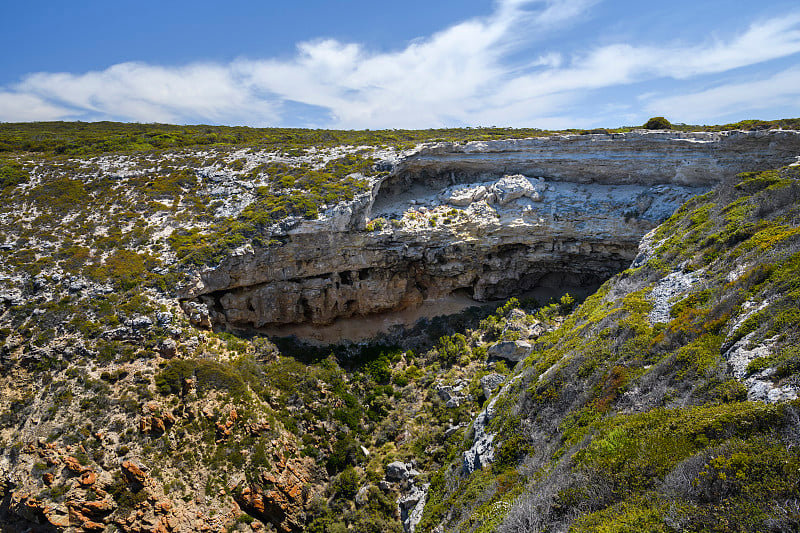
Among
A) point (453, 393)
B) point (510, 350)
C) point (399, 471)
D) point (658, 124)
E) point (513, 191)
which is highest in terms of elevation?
point (658, 124)

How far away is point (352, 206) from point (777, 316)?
934 inches

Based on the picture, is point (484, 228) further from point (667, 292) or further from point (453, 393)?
point (667, 292)

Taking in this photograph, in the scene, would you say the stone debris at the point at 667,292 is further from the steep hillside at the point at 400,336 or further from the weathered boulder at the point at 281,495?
the weathered boulder at the point at 281,495

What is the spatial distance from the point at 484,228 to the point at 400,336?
10949 mm

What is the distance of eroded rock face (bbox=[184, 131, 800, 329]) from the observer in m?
27.0

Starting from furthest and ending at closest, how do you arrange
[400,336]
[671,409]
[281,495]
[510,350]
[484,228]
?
1. [400,336]
2. [484,228]
3. [510,350]
4. [281,495]
5. [671,409]

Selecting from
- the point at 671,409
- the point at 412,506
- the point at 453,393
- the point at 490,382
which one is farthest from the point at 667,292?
the point at 412,506

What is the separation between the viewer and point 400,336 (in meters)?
30.5

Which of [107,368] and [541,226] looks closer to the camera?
[107,368]

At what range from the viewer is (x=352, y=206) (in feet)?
93.4

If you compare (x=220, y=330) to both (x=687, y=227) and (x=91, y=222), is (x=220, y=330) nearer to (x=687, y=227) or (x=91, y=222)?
(x=91, y=222)

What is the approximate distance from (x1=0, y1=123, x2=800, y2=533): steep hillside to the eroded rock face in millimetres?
181

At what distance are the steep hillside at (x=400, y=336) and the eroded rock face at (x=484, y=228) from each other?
0.59 feet

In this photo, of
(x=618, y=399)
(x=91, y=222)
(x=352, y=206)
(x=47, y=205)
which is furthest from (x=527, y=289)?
(x=47, y=205)
